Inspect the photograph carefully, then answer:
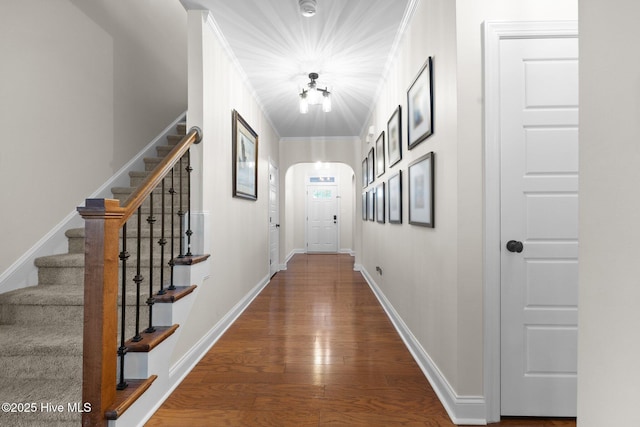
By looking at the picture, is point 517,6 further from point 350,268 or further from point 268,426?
point 350,268

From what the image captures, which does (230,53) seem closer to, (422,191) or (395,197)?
(395,197)

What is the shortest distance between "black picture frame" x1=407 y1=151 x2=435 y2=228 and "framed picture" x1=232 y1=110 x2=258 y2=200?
1710 mm

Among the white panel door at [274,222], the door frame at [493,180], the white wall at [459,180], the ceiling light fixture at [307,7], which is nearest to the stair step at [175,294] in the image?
the white wall at [459,180]

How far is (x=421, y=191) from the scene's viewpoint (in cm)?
211

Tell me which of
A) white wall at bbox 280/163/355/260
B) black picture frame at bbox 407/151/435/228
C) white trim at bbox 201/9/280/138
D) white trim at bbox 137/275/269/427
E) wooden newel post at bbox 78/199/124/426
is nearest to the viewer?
wooden newel post at bbox 78/199/124/426

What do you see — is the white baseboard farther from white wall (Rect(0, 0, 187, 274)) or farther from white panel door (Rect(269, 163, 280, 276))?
white panel door (Rect(269, 163, 280, 276))

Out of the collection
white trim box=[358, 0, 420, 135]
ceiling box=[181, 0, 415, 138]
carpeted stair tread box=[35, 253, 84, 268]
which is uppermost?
ceiling box=[181, 0, 415, 138]

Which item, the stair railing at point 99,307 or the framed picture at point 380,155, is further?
the framed picture at point 380,155

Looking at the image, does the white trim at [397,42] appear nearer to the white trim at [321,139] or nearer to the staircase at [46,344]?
the white trim at [321,139]

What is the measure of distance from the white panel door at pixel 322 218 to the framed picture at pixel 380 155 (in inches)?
204

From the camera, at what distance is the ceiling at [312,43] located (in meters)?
2.29

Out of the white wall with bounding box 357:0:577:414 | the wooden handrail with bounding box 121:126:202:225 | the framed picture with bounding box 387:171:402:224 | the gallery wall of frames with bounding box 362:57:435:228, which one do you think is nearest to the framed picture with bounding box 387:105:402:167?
the gallery wall of frames with bounding box 362:57:435:228

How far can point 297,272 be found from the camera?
5.82 m

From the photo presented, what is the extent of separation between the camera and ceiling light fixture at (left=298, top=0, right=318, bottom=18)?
85.4 inches
